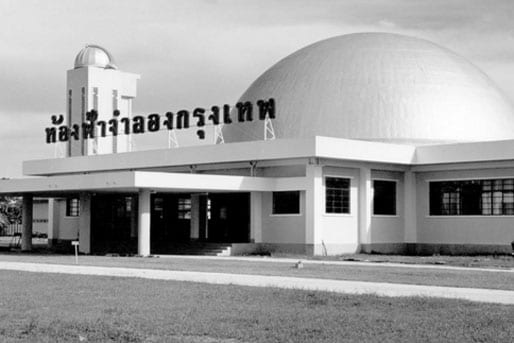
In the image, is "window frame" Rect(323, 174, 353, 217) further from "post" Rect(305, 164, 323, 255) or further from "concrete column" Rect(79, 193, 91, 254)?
"concrete column" Rect(79, 193, 91, 254)

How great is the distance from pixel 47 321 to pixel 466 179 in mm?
39495

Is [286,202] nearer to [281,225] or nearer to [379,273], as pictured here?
[281,225]

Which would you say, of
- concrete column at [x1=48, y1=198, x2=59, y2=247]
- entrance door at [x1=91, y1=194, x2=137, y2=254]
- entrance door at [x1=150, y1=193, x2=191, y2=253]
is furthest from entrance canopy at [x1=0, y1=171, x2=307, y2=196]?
concrete column at [x1=48, y1=198, x2=59, y2=247]

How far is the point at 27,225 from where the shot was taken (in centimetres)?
6144

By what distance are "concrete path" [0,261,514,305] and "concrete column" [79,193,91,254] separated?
21155 mm

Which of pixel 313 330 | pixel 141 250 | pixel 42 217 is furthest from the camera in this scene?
pixel 42 217

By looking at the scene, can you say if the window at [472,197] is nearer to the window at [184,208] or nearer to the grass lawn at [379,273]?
the window at [184,208]

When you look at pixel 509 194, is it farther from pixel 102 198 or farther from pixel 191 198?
pixel 102 198

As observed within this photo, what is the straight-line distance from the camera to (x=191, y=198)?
58.9 meters

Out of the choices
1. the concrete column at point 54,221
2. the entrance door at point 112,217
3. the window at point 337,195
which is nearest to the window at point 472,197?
the window at point 337,195

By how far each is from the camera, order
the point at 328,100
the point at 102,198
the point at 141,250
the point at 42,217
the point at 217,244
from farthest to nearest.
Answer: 1. the point at 42,217
2. the point at 102,198
3. the point at 328,100
4. the point at 217,244
5. the point at 141,250

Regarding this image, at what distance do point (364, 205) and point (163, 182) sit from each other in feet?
41.4

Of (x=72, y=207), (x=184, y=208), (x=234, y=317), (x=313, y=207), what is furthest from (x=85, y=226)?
(x=234, y=317)

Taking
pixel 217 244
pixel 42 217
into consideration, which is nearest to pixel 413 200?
pixel 217 244
